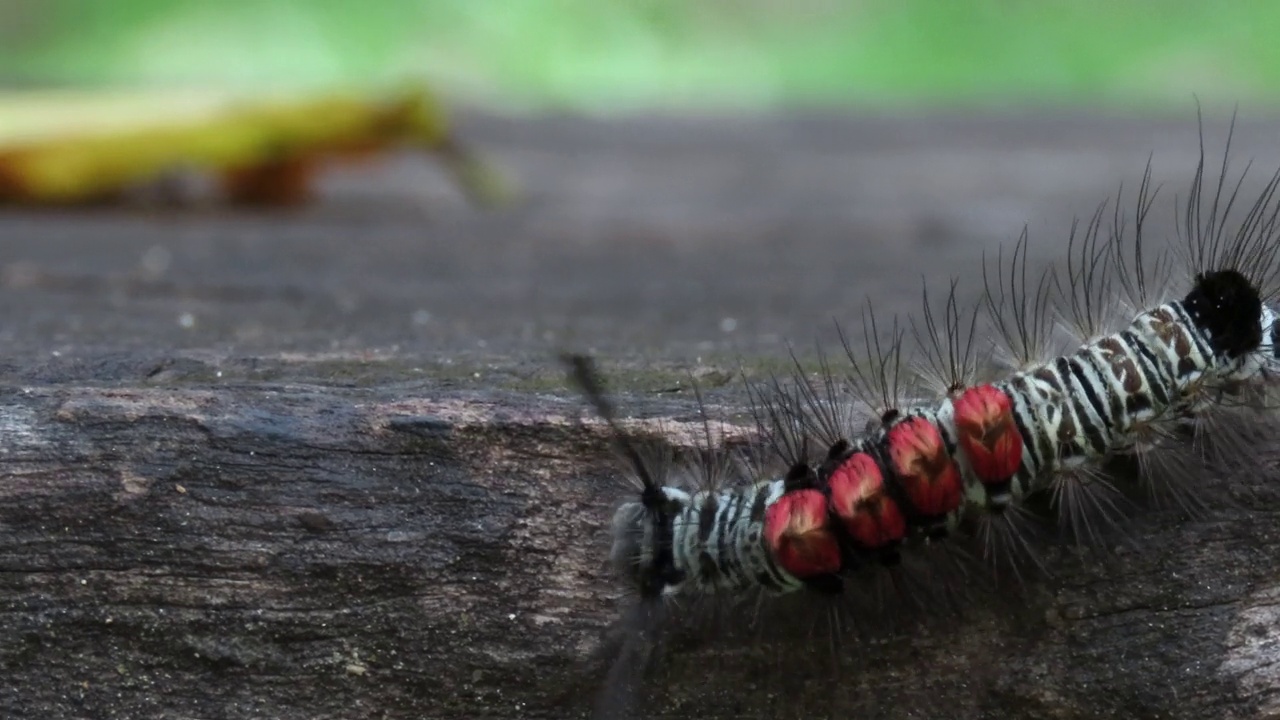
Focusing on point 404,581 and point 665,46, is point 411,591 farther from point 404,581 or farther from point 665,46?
point 665,46

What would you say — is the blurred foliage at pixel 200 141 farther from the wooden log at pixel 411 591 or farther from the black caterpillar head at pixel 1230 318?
the black caterpillar head at pixel 1230 318

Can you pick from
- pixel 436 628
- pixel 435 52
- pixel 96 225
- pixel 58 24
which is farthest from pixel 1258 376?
pixel 58 24

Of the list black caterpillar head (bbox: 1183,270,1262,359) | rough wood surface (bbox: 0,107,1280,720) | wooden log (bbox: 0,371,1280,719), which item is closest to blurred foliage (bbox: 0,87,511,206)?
rough wood surface (bbox: 0,107,1280,720)

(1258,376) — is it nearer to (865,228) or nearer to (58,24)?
(865,228)

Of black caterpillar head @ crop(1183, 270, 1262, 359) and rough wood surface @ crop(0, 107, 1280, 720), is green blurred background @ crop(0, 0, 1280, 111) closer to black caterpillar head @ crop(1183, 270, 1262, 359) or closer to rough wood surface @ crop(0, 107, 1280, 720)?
black caterpillar head @ crop(1183, 270, 1262, 359)

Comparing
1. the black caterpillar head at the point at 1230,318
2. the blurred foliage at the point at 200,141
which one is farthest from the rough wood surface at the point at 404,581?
the blurred foliage at the point at 200,141

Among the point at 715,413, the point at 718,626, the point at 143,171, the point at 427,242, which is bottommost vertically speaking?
the point at 718,626

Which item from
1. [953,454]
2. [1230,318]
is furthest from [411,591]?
[1230,318]
